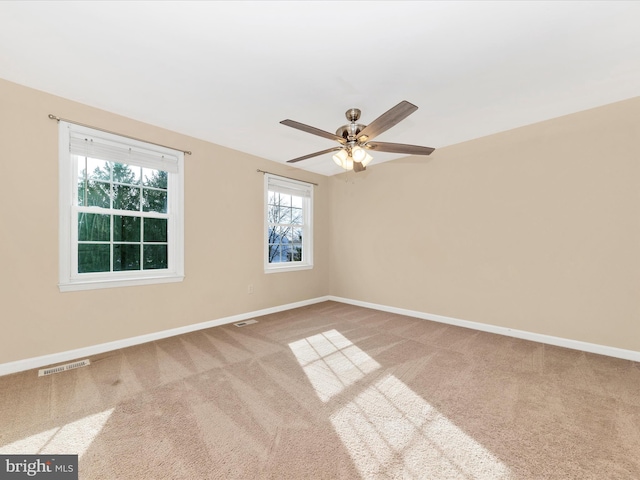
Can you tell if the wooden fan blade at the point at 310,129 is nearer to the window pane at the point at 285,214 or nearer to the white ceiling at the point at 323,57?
the white ceiling at the point at 323,57

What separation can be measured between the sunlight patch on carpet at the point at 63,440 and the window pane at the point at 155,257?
1.82 metres

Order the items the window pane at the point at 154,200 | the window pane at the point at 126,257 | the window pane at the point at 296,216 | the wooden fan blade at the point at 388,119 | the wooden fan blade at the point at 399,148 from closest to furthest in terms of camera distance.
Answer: the wooden fan blade at the point at 388,119 → the wooden fan blade at the point at 399,148 → the window pane at the point at 126,257 → the window pane at the point at 154,200 → the window pane at the point at 296,216

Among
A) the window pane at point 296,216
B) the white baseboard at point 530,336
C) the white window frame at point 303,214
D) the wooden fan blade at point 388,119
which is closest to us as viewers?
the wooden fan blade at point 388,119

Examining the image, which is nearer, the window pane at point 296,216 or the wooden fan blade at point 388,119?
the wooden fan blade at point 388,119

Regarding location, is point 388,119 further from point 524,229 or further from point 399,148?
point 524,229

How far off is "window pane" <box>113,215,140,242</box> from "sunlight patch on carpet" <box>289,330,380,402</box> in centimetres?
219

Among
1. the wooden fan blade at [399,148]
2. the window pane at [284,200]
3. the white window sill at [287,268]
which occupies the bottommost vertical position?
the white window sill at [287,268]

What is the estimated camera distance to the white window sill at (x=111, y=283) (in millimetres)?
2670

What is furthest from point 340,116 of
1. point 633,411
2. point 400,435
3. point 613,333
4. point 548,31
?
point 613,333

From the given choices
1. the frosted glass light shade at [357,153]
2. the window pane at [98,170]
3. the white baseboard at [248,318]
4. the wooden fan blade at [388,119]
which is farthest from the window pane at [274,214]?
the wooden fan blade at [388,119]

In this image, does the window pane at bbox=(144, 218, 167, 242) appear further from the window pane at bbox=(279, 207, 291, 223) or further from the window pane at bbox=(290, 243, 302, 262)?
the window pane at bbox=(290, 243, 302, 262)

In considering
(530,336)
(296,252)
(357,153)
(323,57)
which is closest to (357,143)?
(357,153)

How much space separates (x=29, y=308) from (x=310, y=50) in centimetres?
328

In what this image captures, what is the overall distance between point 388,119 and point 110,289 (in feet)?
10.5
